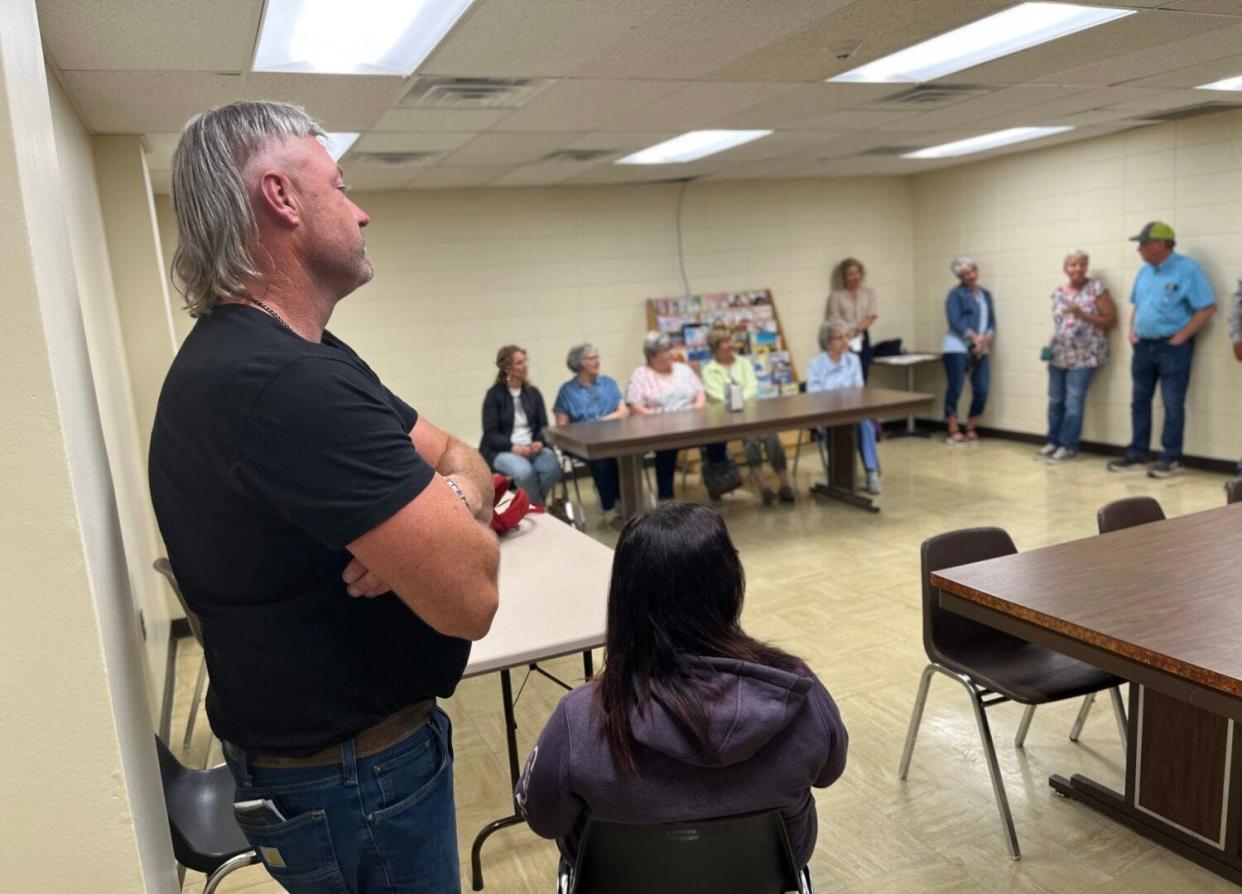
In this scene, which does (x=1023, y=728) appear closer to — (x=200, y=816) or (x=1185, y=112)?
(x=200, y=816)

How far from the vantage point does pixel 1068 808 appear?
8.51 feet

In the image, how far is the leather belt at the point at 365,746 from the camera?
45.8 inches

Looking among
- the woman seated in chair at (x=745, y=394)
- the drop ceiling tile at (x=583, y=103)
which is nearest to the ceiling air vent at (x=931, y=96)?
the drop ceiling tile at (x=583, y=103)

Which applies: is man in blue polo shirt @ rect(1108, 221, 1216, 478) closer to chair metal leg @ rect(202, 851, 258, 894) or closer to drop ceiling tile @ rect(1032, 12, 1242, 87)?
drop ceiling tile @ rect(1032, 12, 1242, 87)

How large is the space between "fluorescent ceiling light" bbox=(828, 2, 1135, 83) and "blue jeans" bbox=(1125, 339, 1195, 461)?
3.28 m

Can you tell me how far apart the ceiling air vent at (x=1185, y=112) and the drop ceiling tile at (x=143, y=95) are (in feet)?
17.9

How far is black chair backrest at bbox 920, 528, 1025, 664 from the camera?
2.54 m

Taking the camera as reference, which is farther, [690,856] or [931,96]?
[931,96]

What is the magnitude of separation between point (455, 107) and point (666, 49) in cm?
121

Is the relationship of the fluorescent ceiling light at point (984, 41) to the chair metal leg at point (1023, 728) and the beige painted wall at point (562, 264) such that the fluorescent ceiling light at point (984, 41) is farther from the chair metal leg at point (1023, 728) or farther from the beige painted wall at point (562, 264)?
the beige painted wall at point (562, 264)

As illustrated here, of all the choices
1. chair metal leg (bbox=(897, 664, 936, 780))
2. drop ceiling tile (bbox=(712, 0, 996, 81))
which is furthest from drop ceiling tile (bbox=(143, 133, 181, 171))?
chair metal leg (bbox=(897, 664, 936, 780))

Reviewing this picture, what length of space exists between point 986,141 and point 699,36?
4404mm

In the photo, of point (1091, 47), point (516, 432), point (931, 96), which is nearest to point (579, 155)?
point (516, 432)

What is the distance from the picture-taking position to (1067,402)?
7199mm
